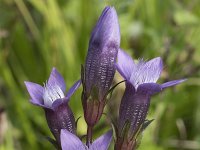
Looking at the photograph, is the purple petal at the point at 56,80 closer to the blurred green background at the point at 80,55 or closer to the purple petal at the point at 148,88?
the purple petal at the point at 148,88

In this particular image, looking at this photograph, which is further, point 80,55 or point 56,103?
point 80,55

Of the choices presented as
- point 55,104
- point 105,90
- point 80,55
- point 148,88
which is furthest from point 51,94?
point 80,55

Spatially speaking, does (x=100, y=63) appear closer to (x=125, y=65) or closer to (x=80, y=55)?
(x=125, y=65)

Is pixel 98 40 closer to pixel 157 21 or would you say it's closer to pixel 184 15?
pixel 184 15

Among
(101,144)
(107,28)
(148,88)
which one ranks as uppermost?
(107,28)

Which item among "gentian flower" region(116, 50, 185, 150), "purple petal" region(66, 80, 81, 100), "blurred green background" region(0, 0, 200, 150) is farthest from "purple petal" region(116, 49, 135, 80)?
"blurred green background" region(0, 0, 200, 150)

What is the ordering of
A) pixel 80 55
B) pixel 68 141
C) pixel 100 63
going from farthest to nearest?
pixel 80 55
pixel 100 63
pixel 68 141

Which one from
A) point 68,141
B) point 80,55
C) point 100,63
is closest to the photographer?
point 68,141

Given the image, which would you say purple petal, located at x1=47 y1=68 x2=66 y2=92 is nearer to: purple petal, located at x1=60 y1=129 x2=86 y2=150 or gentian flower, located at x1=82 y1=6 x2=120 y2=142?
gentian flower, located at x1=82 y1=6 x2=120 y2=142
